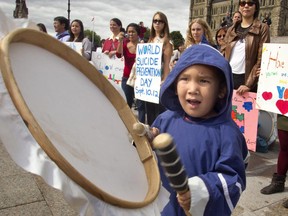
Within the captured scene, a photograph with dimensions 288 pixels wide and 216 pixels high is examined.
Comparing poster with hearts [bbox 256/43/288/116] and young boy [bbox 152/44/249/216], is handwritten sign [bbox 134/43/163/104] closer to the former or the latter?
poster with hearts [bbox 256/43/288/116]

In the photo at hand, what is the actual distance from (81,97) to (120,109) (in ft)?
0.70

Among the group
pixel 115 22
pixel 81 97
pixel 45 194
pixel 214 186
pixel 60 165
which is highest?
pixel 115 22

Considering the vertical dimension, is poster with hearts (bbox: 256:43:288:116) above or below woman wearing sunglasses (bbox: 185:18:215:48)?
below

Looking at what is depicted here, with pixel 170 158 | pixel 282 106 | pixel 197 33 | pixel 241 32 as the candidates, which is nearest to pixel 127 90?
pixel 197 33

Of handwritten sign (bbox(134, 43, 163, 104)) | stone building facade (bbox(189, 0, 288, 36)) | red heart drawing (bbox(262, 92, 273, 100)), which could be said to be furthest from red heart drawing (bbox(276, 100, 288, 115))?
stone building facade (bbox(189, 0, 288, 36))

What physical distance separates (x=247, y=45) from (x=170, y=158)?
3110 millimetres

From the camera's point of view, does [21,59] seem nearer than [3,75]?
No

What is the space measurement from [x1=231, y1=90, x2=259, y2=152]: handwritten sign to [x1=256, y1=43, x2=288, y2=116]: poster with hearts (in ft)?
0.58

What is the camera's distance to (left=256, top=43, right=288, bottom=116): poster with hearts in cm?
349

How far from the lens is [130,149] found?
1306 mm

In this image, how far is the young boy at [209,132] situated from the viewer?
1321mm

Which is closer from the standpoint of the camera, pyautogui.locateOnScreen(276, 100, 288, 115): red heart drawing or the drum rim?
the drum rim

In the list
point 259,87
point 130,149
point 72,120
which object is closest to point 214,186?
point 130,149

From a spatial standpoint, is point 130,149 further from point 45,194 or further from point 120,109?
point 45,194
